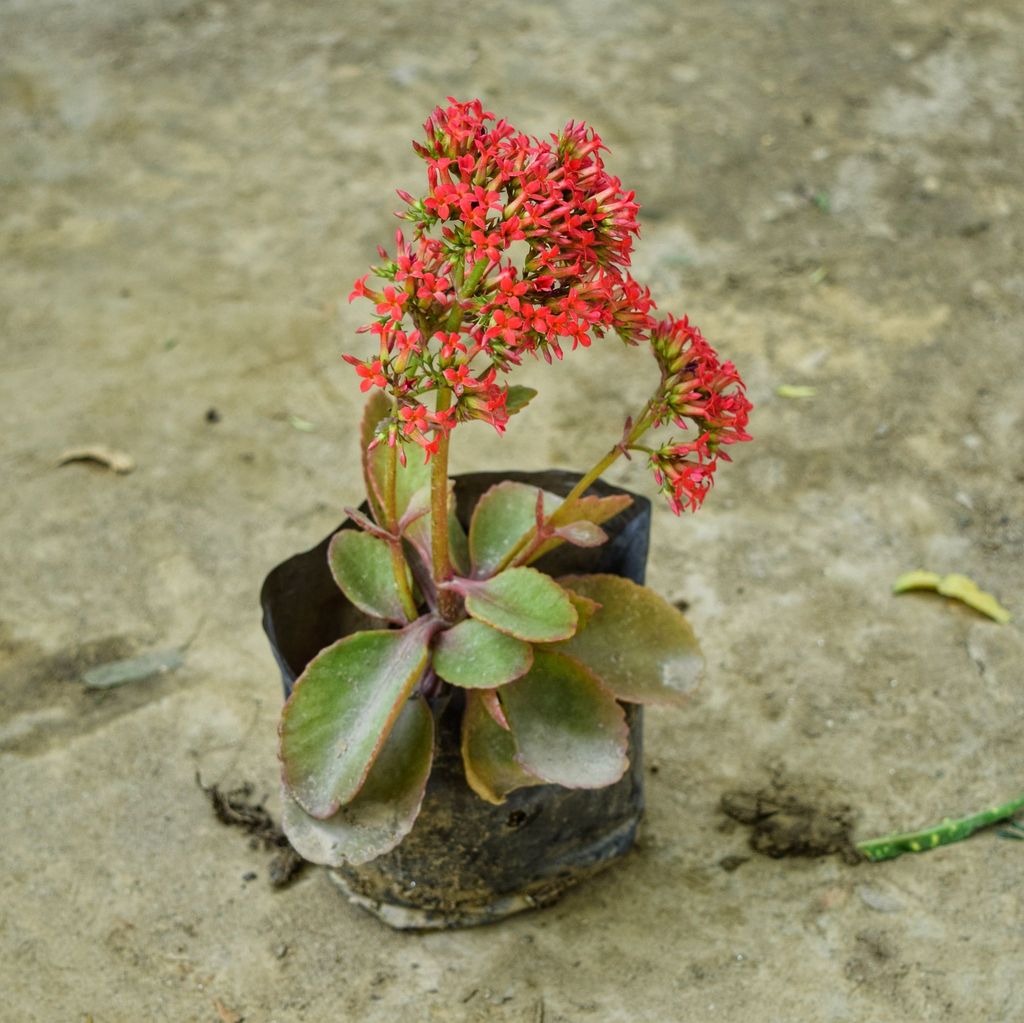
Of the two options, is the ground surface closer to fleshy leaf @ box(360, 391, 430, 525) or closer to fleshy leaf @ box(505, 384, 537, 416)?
fleshy leaf @ box(360, 391, 430, 525)

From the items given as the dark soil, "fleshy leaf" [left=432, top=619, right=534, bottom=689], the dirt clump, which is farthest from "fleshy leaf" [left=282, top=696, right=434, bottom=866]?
the dirt clump

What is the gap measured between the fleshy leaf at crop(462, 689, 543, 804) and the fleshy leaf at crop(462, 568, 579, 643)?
16cm

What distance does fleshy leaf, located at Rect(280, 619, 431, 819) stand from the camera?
1.99m

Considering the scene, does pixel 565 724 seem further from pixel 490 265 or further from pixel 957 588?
pixel 957 588

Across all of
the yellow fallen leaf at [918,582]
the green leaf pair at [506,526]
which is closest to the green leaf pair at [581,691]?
the green leaf pair at [506,526]

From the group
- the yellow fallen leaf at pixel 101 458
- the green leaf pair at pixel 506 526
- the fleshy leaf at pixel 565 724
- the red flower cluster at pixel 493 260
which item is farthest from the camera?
the yellow fallen leaf at pixel 101 458

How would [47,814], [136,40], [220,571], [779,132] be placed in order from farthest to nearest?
[136,40]
[779,132]
[220,571]
[47,814]

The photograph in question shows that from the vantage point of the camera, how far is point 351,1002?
2250 millimetres

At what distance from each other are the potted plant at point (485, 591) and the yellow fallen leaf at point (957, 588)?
97 cm

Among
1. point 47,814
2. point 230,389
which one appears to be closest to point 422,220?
point 47,814

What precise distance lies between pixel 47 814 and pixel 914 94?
3.87 m

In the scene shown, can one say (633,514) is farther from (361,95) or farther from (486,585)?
(361,95)

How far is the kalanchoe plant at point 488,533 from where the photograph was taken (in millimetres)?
1715

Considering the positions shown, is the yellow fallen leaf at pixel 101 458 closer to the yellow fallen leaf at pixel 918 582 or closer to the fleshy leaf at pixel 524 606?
the fleshy leaf at pixel 524 606
